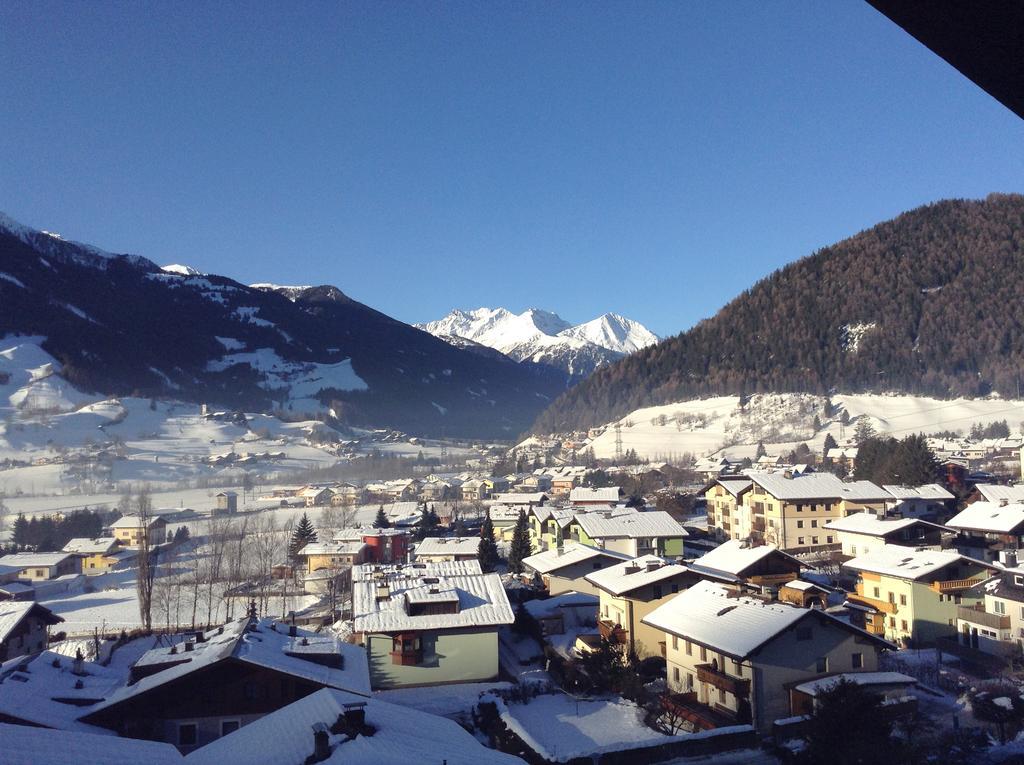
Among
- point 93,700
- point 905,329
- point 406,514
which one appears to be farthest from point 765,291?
point 93,700

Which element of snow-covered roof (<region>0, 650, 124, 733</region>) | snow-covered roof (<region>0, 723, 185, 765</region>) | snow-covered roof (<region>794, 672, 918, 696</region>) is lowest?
snow-covered roof (<region>794, 672, 918, 696</region>)

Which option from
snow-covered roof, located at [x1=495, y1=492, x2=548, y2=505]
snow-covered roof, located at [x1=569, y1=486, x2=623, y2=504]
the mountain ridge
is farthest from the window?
the mountain ridge

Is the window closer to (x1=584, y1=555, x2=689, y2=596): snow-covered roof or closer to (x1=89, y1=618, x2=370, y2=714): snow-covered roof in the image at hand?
(x1=89, y1=618, x2=370, y2=714): snow-covered roof

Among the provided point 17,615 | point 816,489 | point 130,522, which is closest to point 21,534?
point 130,522

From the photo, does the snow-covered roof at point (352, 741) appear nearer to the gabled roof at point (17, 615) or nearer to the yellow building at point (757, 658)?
the yellow building at point (757, 658)

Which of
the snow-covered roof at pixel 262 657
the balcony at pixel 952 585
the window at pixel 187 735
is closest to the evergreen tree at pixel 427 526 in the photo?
the snow-covered roof at pixel 262 657

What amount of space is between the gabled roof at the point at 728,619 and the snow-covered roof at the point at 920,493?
520 inches

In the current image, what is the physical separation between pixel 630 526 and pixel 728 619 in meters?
10.0

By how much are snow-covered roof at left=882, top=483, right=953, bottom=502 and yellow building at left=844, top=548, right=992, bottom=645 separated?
9.62 m

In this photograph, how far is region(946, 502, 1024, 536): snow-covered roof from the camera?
16219mm

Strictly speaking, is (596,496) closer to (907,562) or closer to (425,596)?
(907,562)

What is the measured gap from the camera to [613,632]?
11531mm

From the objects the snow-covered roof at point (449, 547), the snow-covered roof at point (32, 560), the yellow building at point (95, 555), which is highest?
the snow-covered roof at point (449, 547)

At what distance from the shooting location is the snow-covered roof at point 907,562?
39.1ft
